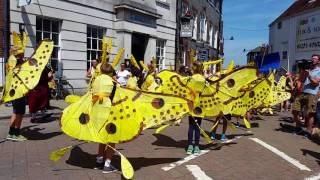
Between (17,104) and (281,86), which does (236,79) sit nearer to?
(17,104)

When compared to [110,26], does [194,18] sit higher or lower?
higher

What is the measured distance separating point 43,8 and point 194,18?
17804 millimetres

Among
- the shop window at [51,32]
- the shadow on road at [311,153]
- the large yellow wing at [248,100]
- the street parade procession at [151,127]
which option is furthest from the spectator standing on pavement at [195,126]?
the shop window at [51,32]

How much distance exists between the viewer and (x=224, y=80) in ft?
28.3

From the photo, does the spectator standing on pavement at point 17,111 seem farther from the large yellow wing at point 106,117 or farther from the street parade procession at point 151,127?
the large yellow wing at point 106,117

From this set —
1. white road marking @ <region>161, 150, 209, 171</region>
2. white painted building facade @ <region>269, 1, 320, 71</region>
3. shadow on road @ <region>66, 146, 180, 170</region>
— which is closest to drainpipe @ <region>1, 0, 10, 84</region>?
shadow on road @ <region>66, 146, 180, 170</region>

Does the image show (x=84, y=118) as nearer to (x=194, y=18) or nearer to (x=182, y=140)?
(x=182, y=140)

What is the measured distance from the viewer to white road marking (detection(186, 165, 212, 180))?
21.0 feet

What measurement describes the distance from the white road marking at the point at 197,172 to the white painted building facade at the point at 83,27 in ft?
33.4

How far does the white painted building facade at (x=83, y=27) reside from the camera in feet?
51.0

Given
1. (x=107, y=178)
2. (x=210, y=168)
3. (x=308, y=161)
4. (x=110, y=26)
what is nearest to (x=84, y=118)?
(x=107, y=178)

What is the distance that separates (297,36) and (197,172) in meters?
33.0

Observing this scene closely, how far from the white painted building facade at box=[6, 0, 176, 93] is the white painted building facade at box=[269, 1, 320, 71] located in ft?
49.4

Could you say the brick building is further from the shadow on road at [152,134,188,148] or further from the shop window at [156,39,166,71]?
the shadow on road at [152,134,188,148]
